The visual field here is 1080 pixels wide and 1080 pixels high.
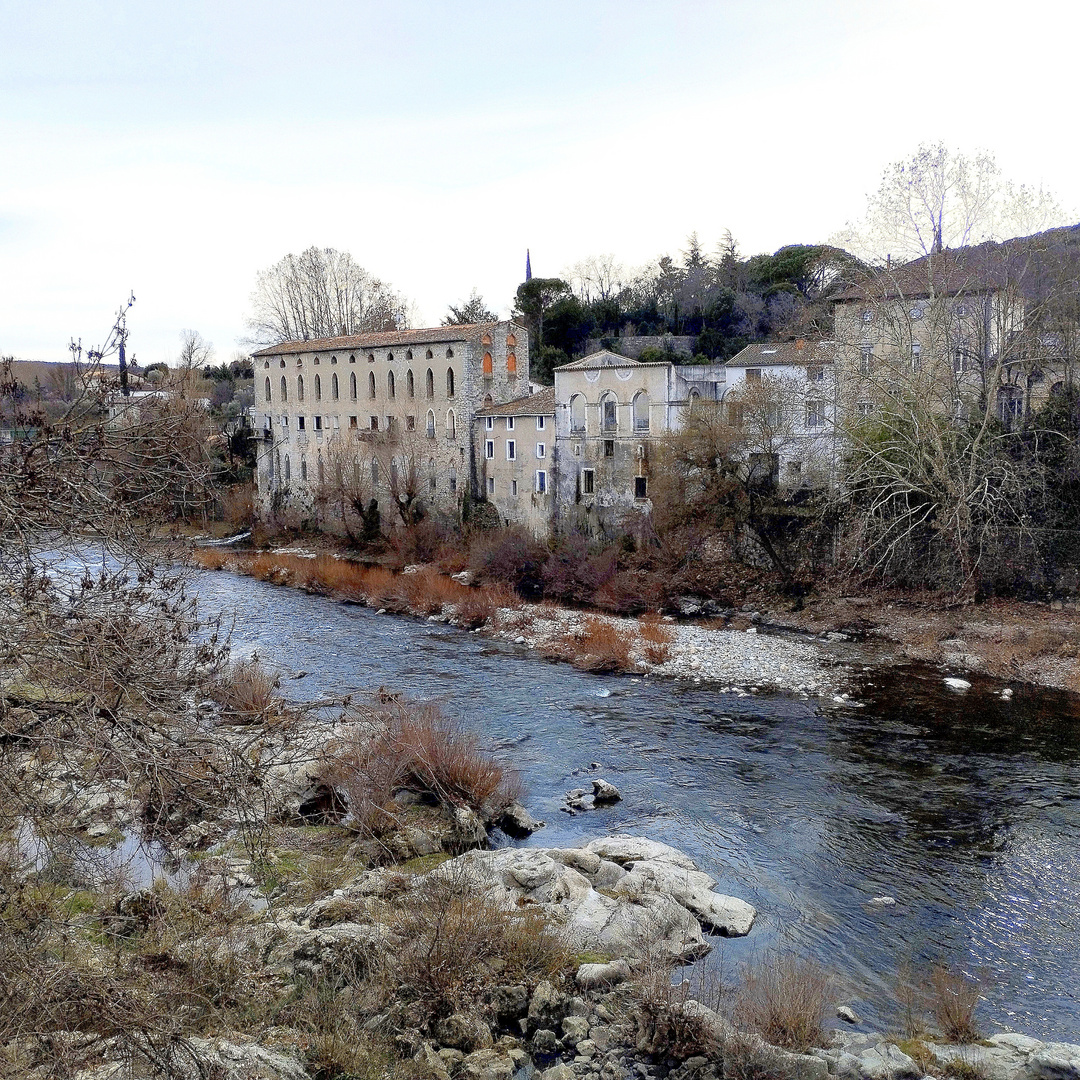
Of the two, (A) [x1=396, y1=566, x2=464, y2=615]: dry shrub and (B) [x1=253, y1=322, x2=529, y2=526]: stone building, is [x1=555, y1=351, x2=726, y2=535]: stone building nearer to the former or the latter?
(B) [x1=253, y1=322, x2=529, y2=526]: stone building

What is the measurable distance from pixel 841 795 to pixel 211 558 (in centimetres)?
2308

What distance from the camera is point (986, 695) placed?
15664 mm

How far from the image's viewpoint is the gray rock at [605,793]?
11742 millimetres

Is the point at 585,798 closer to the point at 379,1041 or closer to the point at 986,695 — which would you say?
the point at 379,1041

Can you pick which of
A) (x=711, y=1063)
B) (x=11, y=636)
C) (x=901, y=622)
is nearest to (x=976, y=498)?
(x=901, y=622)

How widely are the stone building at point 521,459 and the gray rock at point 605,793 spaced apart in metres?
17.7

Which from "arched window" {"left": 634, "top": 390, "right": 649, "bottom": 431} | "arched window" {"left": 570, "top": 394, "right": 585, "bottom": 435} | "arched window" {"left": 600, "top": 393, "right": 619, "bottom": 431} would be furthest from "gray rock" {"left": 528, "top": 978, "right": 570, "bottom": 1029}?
"arched window" {"left": 570, "top": 394, "right": 585, "bottom": 435}

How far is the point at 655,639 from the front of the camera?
63.2 feet

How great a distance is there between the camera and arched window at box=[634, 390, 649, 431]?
87.9 feet

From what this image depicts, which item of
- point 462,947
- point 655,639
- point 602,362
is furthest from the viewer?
point 602,362

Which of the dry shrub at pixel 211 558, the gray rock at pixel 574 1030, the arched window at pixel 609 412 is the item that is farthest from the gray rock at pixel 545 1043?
the dry shrub at pixel 211 558

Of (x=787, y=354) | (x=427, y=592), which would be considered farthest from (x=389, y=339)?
(x=787, y=354)

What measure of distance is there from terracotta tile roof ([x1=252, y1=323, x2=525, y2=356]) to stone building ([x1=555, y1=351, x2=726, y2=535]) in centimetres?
505

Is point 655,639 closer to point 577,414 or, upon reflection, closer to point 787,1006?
point 577,414
